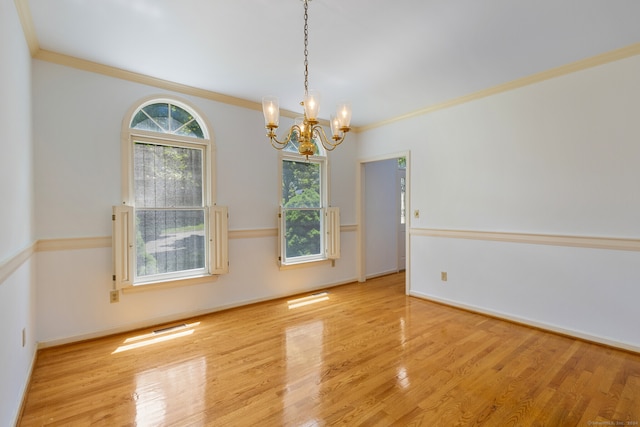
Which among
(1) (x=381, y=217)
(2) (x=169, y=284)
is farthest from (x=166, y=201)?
(1) (x=381, y=217)

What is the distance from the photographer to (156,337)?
9.75 feet

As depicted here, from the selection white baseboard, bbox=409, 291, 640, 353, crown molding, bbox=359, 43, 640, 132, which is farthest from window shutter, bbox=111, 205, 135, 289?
crown molding, bbox=359, 43, 640, 132

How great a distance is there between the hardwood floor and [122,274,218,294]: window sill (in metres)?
0.44

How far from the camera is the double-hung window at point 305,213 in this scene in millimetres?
4332

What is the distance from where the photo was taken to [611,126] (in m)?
2.71

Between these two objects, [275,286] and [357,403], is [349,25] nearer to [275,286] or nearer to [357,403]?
[357,403]

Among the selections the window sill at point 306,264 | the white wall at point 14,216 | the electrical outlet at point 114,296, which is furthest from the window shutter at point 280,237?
the white wall at point 14,216

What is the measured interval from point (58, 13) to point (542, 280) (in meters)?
4.85

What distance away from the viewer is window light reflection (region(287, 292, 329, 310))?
13.1 ft

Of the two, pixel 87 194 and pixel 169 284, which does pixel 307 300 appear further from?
pixel 87 194

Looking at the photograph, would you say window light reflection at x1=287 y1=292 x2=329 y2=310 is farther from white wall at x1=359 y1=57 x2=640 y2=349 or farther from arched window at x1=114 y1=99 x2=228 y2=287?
white wall at x1=359 y1=57 x2=640 y2=349

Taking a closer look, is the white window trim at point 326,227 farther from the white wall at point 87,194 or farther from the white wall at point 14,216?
the white wall at point 14,216

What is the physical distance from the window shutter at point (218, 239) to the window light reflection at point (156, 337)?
0.68m

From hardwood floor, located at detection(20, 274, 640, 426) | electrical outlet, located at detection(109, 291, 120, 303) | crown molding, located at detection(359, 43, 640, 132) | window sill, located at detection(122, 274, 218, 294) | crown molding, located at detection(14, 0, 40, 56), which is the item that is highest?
crown molding, located at detection(14, 0, 40, 56)
